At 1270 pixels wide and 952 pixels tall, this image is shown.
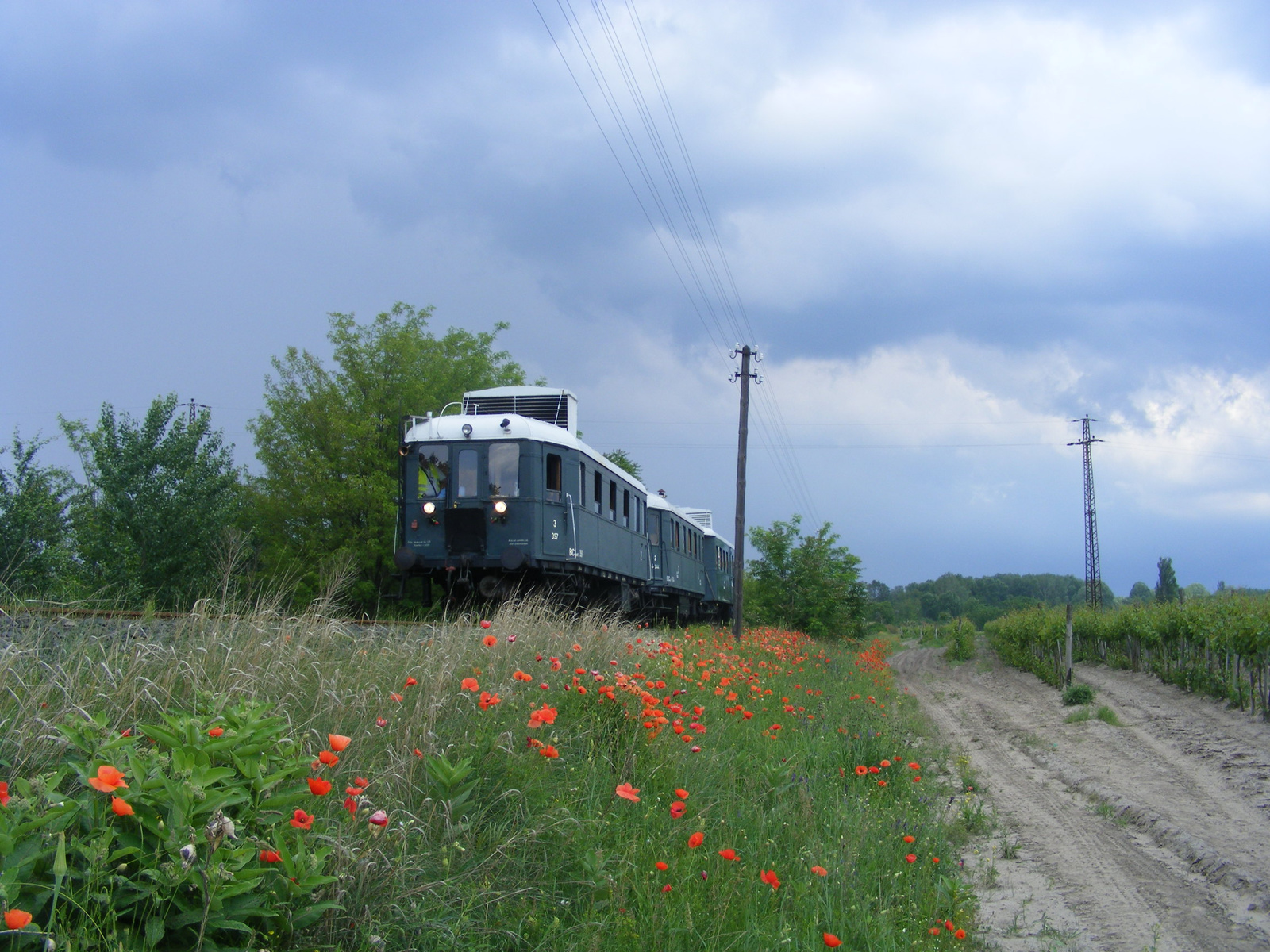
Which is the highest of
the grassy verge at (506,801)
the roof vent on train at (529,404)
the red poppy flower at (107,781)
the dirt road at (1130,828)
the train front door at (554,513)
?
the roof vent on train at (529,404)

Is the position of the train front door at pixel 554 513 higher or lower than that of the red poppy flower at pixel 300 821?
higher

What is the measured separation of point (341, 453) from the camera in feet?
76.0

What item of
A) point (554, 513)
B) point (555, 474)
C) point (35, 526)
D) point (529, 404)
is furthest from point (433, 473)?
point (35, 526)

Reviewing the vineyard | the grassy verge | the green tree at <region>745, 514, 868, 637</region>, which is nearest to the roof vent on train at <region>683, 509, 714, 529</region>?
the green tree at <region>745, 514, 868, 637</region>

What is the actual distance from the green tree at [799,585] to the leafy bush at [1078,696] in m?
20.0

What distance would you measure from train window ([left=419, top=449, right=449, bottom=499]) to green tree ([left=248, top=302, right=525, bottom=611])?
7.24 meters

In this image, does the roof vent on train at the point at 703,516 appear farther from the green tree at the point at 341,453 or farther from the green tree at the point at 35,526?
the green tree at the point at 35,526

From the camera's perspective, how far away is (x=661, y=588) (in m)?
23.2

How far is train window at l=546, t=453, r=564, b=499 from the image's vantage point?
14375 millimetres

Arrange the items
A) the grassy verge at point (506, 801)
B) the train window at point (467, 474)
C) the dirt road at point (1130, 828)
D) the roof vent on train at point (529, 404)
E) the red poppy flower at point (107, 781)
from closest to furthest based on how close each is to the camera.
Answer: the red poppy flower at point (107, 781), the grassy verge at point (506, 801), the dirt road at point (1130, 828), the train window at point (467, 474), the roof vent on train at point (529, 404)

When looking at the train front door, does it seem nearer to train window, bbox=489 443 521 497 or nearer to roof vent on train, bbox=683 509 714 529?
train window, bbox=489 443 521 497

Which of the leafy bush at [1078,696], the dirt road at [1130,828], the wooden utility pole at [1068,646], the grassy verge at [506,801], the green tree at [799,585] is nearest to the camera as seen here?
the grassy verge at [506,801]

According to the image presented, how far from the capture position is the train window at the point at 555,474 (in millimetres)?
14375

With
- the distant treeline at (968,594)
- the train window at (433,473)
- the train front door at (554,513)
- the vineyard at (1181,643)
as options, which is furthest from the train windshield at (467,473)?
the distant treeline at (968,594)
